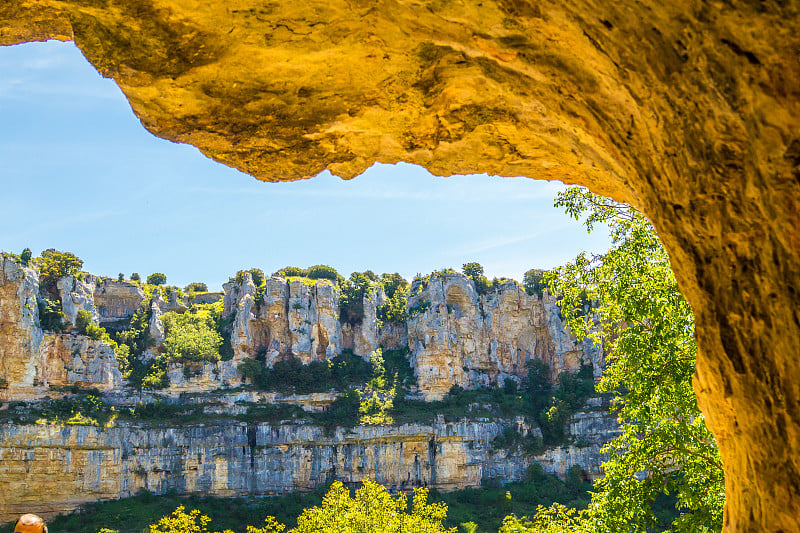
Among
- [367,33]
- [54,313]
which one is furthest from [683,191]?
[54,313]

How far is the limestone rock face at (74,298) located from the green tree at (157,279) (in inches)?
699

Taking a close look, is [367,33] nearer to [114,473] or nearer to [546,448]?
[114,473]

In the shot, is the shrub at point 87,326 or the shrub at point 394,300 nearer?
the shrub at point 87,326

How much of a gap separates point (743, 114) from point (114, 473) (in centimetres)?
5389

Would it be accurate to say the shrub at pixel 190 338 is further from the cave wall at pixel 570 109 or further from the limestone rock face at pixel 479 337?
the cave wall at pixel 570 109

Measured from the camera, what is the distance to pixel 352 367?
6231cm

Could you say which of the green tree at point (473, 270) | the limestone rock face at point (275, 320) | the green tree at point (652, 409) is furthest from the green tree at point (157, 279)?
the green tree at point (652, 409)

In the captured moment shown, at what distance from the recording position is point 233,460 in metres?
51.9

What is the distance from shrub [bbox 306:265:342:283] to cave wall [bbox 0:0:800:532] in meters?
64.9

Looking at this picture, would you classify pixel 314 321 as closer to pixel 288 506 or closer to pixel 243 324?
pixel 243 324

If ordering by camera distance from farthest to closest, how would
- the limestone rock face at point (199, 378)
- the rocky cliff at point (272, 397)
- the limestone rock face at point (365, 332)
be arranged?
the limestone rock face at point (365, 332), the limestone rock face at point (199, 378), the rocky cliff at point (272, 397)

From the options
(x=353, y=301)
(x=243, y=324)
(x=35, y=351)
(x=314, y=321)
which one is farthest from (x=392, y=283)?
(x=35, y=351)

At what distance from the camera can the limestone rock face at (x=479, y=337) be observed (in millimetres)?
60812

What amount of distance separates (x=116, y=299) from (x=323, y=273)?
71.2ft
